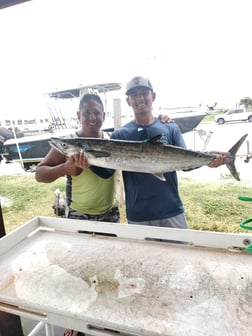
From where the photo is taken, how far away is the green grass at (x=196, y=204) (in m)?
3.71

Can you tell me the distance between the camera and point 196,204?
172 inches

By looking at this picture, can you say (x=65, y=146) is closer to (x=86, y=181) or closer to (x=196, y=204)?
(x=86, y=181)

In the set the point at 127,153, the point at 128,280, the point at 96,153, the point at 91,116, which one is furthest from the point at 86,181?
the point at 128,280

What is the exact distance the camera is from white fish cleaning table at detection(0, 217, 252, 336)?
867 millimetres

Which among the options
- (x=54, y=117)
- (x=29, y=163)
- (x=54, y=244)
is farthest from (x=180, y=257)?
(x=29, y=163)

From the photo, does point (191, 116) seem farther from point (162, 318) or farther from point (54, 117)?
point (162, 318)

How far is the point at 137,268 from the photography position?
1.18 metres

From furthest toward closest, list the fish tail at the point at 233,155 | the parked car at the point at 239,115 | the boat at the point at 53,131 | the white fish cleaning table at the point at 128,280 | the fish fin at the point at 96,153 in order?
the parked car at the point at 239,115
the boat at the point at 53,131
the fish tail at the point at 233,155
the fish fin at the point at 96,153
the white fish cleaning table at the point at 128,280

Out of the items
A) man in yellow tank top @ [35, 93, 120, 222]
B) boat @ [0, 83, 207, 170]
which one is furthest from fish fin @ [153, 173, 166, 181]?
boat @ [0, 83, 207, 170]

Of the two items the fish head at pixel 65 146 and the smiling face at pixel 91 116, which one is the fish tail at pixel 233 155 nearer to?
the smiling face at pixel 91 116

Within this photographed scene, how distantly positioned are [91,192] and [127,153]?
14.3 inches

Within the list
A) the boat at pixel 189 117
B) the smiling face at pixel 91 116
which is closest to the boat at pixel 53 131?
the boat at pixel 189 117

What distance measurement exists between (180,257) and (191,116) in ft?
14.1

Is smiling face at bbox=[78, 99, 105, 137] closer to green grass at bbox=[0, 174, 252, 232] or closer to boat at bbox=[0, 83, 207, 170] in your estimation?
green grass at bbox=[0, 174, 252, 232]
